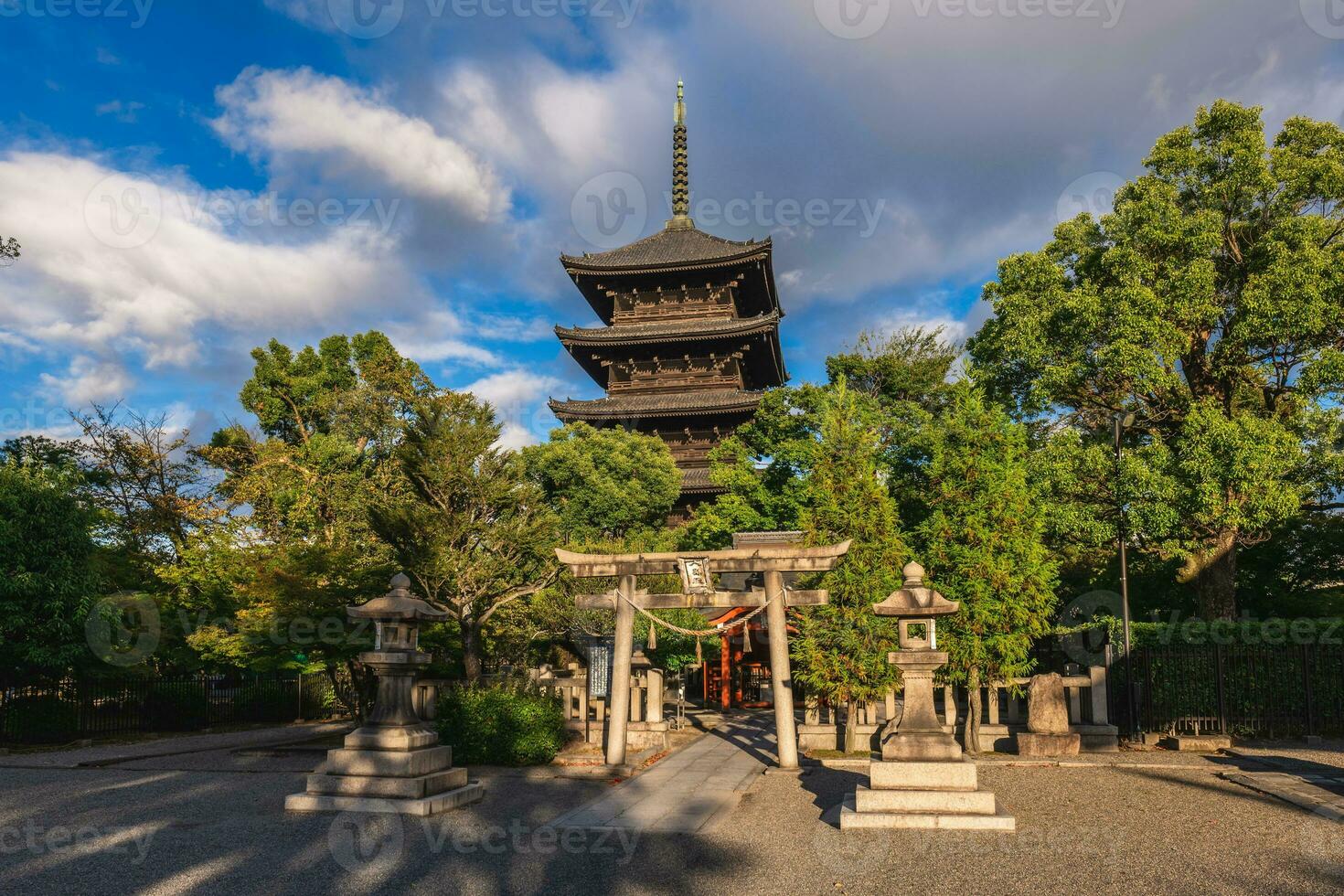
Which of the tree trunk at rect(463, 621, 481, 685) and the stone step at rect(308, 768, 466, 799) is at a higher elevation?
the tree trunk at rect(463, 621, 481, 685)

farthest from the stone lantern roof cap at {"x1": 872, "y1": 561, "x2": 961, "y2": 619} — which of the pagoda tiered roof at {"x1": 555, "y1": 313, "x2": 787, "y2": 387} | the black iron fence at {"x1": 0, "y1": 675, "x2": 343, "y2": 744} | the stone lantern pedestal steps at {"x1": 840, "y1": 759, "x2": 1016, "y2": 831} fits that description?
the pagoda tiered roof at {"x1": 555, "y1": 313, "x2": 787, "y2": 387}

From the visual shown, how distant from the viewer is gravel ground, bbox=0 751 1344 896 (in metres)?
7.23

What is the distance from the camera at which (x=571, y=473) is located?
98.6 feet

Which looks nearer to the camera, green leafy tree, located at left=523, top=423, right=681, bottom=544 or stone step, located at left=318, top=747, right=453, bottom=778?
stone step, located at left=318, top=747, right=453, bottom=778

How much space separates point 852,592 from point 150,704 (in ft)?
51.5

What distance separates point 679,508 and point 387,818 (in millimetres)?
25639

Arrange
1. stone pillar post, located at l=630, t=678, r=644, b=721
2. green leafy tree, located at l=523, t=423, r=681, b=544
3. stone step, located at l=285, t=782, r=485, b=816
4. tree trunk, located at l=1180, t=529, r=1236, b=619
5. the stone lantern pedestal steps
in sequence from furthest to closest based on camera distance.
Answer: green leafy tree, located at l=523, t=423, r=681, b=544 < tree trunk, located at l=1180, t=529, r=1236, b=619 < stone pillar post, located at l=630, t=678, r=644, b=721 < stone step, located at l=285, t=782, r=485, b=816 < the stone lantern pedestal steps

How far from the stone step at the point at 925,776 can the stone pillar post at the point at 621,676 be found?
5400 millimetres

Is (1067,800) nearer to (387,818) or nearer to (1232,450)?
(387,818)

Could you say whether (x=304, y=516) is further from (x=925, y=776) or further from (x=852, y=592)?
(x=925, y=776)

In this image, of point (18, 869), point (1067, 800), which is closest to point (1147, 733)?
point (1067, 800)

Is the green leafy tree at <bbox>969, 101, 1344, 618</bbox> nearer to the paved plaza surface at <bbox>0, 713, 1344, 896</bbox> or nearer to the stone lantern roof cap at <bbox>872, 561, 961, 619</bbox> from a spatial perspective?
the paved plaza surface at <bbox>0, 713, 1344, 896</bbox>

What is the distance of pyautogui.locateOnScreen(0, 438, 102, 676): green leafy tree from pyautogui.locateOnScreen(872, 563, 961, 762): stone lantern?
15854mm

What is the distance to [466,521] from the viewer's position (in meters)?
16.6
